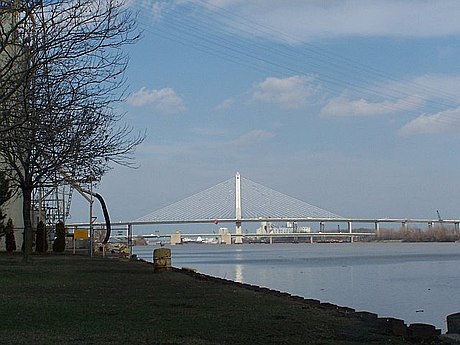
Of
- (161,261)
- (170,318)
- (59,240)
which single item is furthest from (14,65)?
(59,240)

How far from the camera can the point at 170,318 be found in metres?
10.8

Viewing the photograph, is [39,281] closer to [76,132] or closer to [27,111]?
[76,132]

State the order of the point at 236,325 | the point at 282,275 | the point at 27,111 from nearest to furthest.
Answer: the point at 236,325 < the point at 27,111 < the point at 282,275

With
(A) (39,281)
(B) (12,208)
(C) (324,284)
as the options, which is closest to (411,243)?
(B) (12,208)

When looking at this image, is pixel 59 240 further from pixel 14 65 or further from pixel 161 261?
pixel 14 65

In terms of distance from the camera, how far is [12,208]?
44.0 m

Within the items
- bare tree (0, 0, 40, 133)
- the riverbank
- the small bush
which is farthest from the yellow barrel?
the small bush

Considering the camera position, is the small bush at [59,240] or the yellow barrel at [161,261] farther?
the small bush at [59,240]

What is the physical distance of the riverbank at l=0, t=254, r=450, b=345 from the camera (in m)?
8.97

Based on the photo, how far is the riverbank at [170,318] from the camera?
29.4 feet

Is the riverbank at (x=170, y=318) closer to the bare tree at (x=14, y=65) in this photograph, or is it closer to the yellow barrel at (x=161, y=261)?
the bare tree at (x=14, y=65)

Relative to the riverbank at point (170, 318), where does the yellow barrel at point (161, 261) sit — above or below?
above

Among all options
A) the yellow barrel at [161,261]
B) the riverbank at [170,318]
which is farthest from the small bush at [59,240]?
the riverbank at [170,318]

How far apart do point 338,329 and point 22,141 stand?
6211 millimetres
